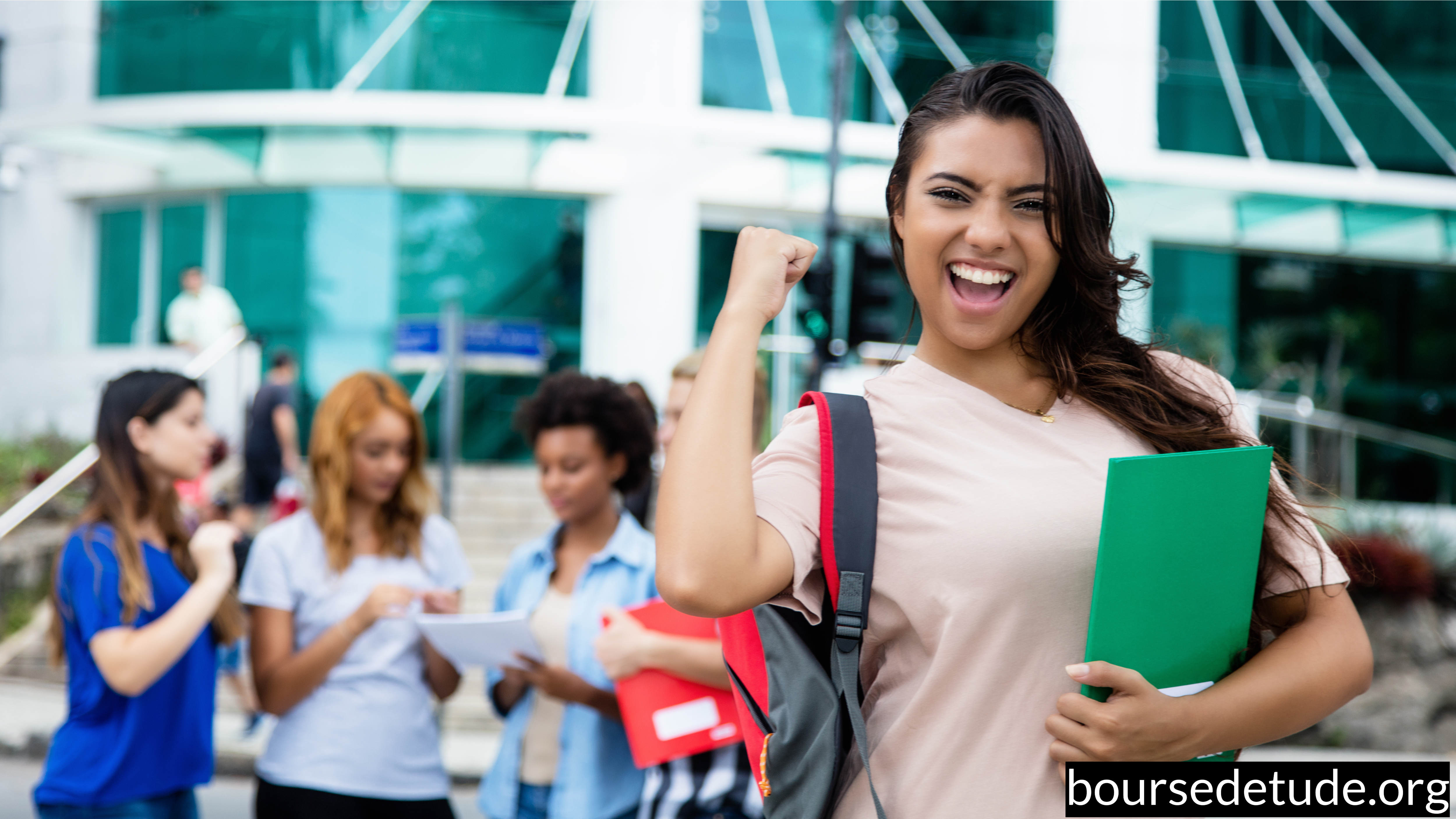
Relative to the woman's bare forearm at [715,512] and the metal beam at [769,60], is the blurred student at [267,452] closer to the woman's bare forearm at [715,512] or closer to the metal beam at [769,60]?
the metal beam at [769,60]

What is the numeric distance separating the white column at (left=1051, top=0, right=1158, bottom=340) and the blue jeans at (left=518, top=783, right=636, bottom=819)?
14.3 meters

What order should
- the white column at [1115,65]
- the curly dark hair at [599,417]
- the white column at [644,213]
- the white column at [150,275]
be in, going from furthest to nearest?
1. the white column at [1115,65]
2. the white column at [150,275]
3. the white column at [644,213]
4. the curly dark hair at [599,417]

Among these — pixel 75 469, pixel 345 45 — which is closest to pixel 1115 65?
pixel 345 45

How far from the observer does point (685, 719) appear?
3.04 metres

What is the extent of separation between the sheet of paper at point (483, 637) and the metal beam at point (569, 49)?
495 inches

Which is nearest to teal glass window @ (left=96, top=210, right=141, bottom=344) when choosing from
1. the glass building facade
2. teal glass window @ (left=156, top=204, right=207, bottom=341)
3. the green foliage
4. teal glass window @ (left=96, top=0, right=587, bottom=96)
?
the glass building facade

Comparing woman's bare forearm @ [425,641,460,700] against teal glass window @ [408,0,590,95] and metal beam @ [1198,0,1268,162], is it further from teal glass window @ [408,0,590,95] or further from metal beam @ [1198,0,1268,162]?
metal beam @ [1198,0,1268,162]

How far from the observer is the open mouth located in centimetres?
167

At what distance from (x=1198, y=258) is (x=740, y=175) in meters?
6.76

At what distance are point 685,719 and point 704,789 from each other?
176 millimetres

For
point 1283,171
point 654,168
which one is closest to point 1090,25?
point 1283,171

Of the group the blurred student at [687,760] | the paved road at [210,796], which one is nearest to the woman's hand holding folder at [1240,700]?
the blurred student at [687,760]

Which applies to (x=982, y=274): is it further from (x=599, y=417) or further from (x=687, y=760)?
(x=599, y=417)

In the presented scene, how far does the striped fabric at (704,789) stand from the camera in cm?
299
